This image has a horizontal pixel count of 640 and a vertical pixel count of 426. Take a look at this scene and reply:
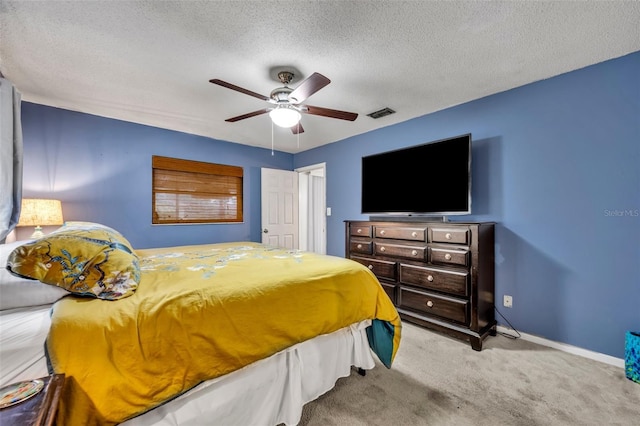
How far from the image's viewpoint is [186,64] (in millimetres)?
2174

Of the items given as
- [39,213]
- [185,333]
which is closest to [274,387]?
[185,333]

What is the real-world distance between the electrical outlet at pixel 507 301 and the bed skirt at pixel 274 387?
165cm

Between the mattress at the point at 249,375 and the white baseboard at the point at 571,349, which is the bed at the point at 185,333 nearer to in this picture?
the mattress at the point at 249,375

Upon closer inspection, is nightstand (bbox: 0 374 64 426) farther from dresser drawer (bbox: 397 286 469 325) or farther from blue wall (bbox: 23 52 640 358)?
blue wall (bbox: 23 52 640 358)

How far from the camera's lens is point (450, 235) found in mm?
2521

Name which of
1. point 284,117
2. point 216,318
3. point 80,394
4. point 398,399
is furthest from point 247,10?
point 398,399

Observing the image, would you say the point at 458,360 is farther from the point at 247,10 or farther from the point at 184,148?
the point at 184,148

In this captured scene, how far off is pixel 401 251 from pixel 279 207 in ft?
8.50

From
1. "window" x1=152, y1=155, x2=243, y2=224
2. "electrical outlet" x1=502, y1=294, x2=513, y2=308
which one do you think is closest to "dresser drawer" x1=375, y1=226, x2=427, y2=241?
"electrical outlet" x1=502, y1=294, x2=513, y2=308

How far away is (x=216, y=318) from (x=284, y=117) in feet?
5.24

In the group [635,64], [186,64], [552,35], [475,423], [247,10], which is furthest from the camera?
[186,64]

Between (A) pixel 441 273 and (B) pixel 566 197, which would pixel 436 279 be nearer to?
(A) pixel 441 273

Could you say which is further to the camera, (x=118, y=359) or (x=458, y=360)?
(x=458, y=360)

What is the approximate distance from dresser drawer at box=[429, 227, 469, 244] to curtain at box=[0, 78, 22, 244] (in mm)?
3603
